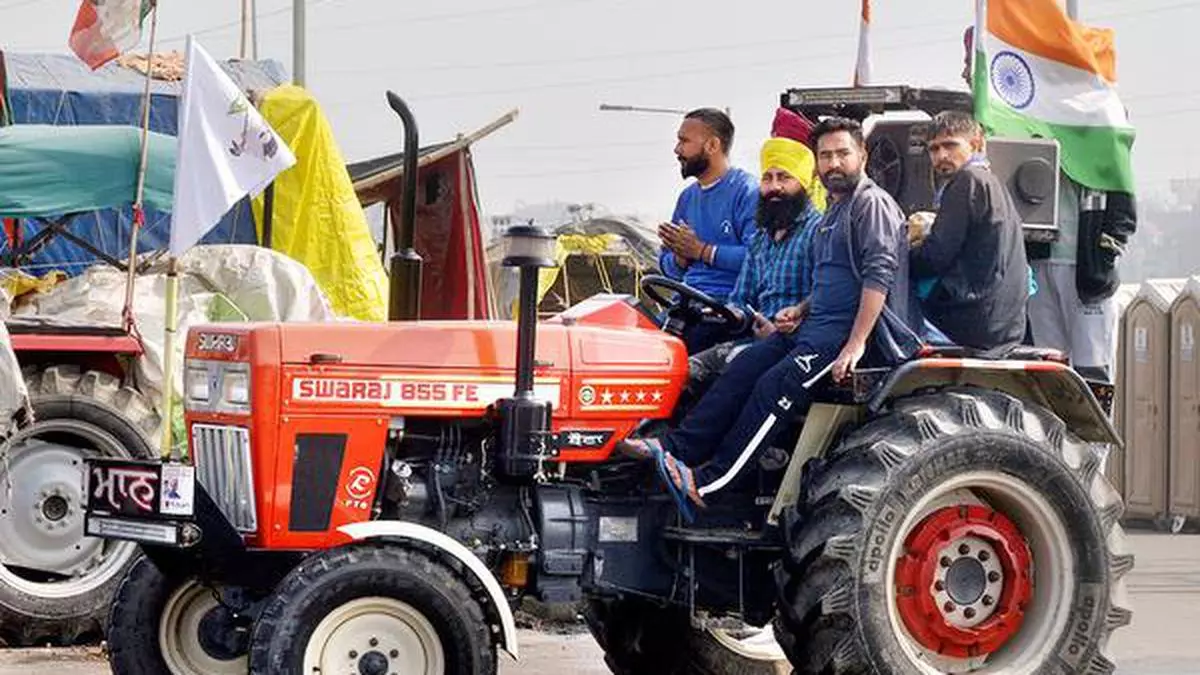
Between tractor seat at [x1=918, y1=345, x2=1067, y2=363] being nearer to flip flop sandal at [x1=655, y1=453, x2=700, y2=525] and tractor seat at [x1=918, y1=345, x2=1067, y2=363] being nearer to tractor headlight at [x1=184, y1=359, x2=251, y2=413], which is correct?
flip flop sandal at [x1=655, y1=453, x2=700, y2=525]

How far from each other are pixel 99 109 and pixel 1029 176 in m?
7.99

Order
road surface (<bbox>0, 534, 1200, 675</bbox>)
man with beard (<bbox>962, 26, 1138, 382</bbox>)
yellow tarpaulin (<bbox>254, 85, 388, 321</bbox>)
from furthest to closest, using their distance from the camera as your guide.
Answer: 1. yellow tarpaulin (<bbox>254, 85, 388, 321</bbox>)
2. man with beard (<bbox>962, 26, 1138, 382</bbox>)
3. road surface (<bbox>0, 534, 1200, 675</bbox>)

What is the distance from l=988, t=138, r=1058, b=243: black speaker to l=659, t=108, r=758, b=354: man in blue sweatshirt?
5.09 feet

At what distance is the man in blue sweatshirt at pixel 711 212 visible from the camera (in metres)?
8.78

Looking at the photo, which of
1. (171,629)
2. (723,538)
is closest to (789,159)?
(723,538)

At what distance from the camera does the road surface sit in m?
9.71

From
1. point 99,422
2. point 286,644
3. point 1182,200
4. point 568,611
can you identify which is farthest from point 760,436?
point 1182,200

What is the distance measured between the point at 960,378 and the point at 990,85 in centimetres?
450

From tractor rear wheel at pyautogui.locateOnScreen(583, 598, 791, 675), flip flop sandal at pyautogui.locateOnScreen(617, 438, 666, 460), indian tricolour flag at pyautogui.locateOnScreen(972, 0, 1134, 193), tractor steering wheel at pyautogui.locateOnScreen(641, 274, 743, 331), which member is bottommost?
tractor rear wheel at pyautogui.locateOnScreen(583, 598, 791, 675)

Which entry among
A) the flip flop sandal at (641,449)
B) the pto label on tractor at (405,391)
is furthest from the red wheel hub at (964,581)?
the pto label on tractor at (405,391)

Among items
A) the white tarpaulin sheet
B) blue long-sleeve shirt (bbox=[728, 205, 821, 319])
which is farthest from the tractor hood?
the white tarpaulin sheet

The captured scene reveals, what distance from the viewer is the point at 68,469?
34.8ft

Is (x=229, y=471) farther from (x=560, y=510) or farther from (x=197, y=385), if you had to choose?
(x=560, y=510)

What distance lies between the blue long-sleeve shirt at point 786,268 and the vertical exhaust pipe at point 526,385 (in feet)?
3.72
